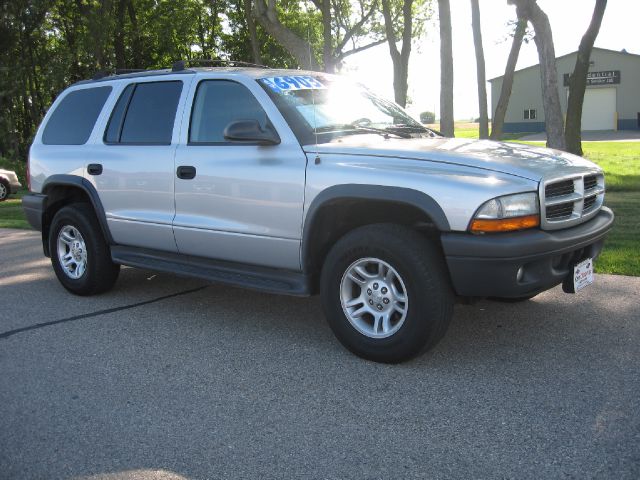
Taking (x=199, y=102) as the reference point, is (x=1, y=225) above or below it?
below

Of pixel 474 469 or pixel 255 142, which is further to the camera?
pixel 255 142

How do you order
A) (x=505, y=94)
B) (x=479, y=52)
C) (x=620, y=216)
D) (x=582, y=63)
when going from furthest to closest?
(x=479, y=52) → (x=505, y=94) → (x=582, y=63) → (x=620, y=216)

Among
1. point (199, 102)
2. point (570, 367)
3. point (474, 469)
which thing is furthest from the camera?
point (199, 102)

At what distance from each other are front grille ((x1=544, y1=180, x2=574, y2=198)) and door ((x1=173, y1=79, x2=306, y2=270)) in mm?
1561

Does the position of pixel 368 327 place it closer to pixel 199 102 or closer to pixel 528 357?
pixel 528 357

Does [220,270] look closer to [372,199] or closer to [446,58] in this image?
[372,199]

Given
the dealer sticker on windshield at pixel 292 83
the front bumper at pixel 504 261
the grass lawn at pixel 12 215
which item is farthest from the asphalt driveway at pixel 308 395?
the grass lawn at pixel 12 215

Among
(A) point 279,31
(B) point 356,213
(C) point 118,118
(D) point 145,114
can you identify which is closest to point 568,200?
(B) point 356,213

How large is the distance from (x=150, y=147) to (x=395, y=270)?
248cm

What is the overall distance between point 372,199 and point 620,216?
653cm

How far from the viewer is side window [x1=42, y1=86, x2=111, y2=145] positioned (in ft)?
20.4

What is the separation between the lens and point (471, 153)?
434 cm

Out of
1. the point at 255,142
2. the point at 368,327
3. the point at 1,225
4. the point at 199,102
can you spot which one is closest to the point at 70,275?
the point at 199,102

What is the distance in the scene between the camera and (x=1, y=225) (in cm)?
1202
